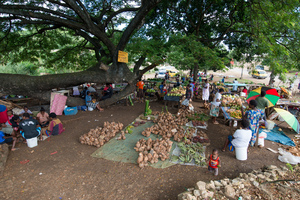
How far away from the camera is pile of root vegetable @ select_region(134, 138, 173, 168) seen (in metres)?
4.34

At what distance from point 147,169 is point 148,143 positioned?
0.91 metres

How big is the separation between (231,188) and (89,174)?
130 inches

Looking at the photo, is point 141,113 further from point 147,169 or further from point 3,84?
point 3,84

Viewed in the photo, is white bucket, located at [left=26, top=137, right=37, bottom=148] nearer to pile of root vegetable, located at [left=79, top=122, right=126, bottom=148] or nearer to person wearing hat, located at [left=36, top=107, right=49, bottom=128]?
person wearing hat, located at [left=36, top=107, right=49, bottom=128]

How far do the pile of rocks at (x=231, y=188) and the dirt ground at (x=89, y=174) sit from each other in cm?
50

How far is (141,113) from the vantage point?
8.94m

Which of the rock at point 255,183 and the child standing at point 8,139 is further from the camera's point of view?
the child standing at point 8,139

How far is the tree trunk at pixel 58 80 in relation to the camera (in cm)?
680

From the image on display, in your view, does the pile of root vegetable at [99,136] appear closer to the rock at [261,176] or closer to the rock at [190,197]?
the rock at [190,197]

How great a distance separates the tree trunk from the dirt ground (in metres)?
3.03

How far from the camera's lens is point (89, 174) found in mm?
4008

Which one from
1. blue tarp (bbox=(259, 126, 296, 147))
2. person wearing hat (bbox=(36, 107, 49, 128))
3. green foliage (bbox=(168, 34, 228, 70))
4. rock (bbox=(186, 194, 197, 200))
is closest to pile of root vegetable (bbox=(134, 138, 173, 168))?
rock (bbox=(186, 194, 197, 200))

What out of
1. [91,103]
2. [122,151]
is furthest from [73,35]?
[122,151]

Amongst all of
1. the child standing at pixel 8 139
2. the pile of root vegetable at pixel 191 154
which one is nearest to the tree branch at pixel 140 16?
the child standing at pixel 8 139
